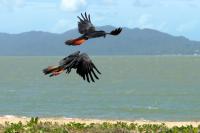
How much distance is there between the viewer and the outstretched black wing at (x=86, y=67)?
12.1 meters

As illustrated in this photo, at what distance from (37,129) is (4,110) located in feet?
90.3

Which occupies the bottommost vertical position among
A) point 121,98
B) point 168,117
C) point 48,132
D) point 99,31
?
point 48,132

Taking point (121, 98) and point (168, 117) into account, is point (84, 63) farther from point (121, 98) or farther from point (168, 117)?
point (121, 98)

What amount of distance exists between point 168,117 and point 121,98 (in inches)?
668

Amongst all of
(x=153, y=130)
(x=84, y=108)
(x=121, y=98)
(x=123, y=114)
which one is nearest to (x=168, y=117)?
(x=123, y=114)

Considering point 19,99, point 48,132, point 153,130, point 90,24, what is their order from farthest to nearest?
point 19,99, point 153,130, point 48,132, point 90,24

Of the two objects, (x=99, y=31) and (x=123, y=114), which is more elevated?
(x=123, y=114)

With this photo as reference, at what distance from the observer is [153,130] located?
1895 centimetres

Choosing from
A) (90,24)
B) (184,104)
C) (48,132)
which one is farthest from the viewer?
(184,104)

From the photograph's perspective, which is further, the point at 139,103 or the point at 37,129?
the point at 139,103

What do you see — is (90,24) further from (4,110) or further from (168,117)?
(4,110)

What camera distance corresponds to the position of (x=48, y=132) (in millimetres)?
17359

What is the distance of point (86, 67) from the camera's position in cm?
1207

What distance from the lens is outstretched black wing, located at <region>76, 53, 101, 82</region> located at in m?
12.1
